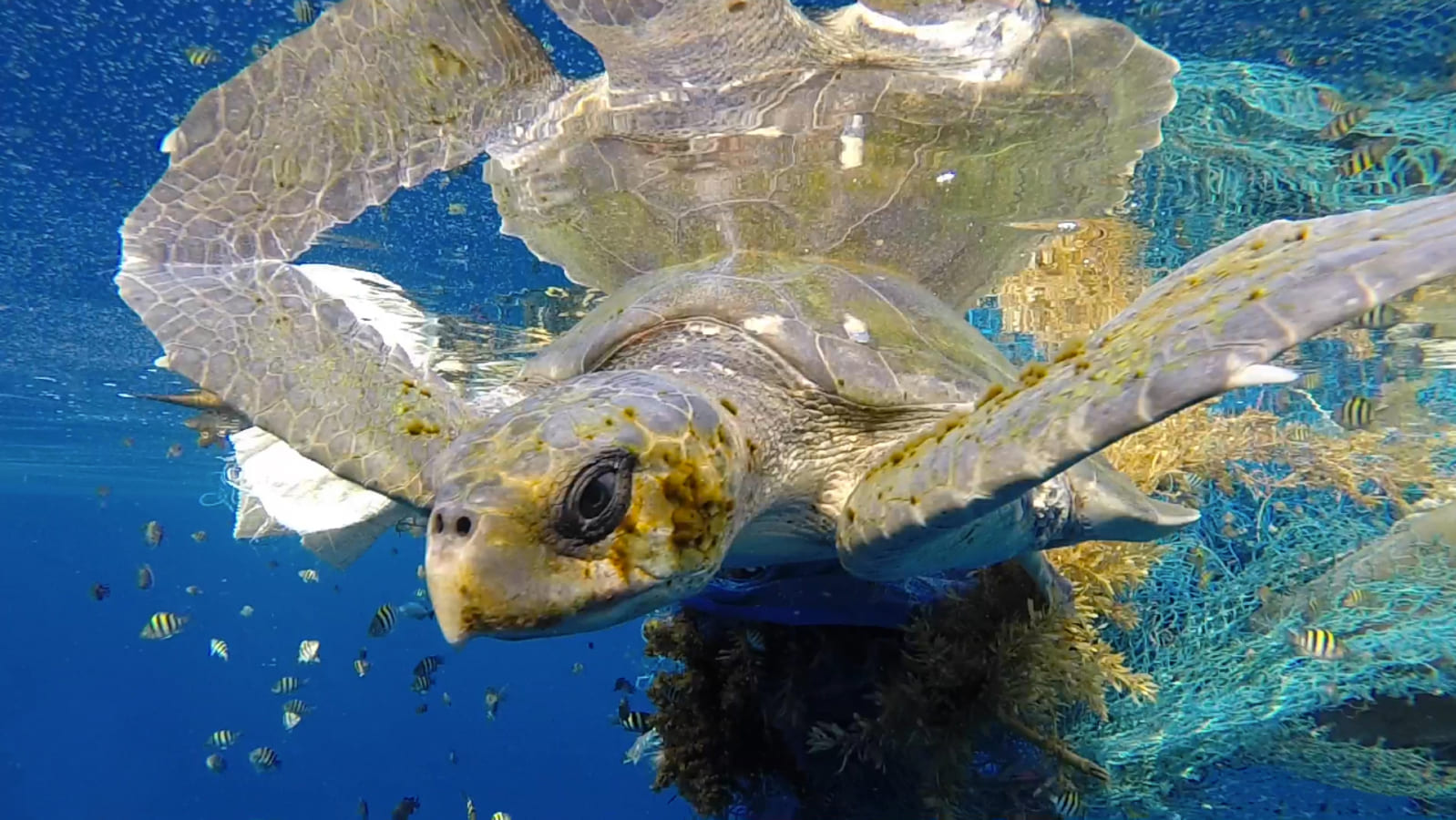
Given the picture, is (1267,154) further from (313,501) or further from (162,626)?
(162,626)

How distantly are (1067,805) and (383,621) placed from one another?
6.92 meters

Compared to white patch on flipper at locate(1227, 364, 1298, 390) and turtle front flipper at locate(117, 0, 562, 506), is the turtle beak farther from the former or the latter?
white patch on flipper at locate(1227, 364, 1298, 390)

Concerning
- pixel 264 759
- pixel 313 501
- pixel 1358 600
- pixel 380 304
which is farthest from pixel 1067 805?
pixel 264 759

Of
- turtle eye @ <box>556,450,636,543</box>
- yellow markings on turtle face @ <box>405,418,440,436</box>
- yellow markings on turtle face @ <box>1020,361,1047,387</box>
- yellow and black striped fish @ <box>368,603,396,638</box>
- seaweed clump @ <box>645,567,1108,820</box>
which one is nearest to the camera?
Result: turtle eye @ <box>556,450,636,543</box>

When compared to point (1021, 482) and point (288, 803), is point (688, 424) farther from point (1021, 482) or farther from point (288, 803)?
point (288, 803)

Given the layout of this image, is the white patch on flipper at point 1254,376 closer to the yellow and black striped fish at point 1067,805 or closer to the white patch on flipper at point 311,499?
the yellow and black striped fish at point 1067,805

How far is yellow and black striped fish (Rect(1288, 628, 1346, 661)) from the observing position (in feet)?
14.2

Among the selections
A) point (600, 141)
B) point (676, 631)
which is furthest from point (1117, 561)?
point (600, 141)

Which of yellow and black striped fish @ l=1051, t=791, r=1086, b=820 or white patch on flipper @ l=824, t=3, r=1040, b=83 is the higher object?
white patch on flipper @ l=824, t=3, r=1040, b=83

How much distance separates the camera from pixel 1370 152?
5352mm

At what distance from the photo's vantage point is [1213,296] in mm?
1938

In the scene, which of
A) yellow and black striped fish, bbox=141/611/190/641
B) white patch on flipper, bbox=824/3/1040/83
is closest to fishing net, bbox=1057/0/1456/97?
white patch on flipper, bbox=824/3/1040/83

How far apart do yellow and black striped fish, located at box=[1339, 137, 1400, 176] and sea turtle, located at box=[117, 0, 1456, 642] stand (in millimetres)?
1479

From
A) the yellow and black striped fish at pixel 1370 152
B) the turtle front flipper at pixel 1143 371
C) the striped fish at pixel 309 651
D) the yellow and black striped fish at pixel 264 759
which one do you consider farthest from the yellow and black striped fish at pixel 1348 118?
the yellow and black striped fish at pixel 264 759
